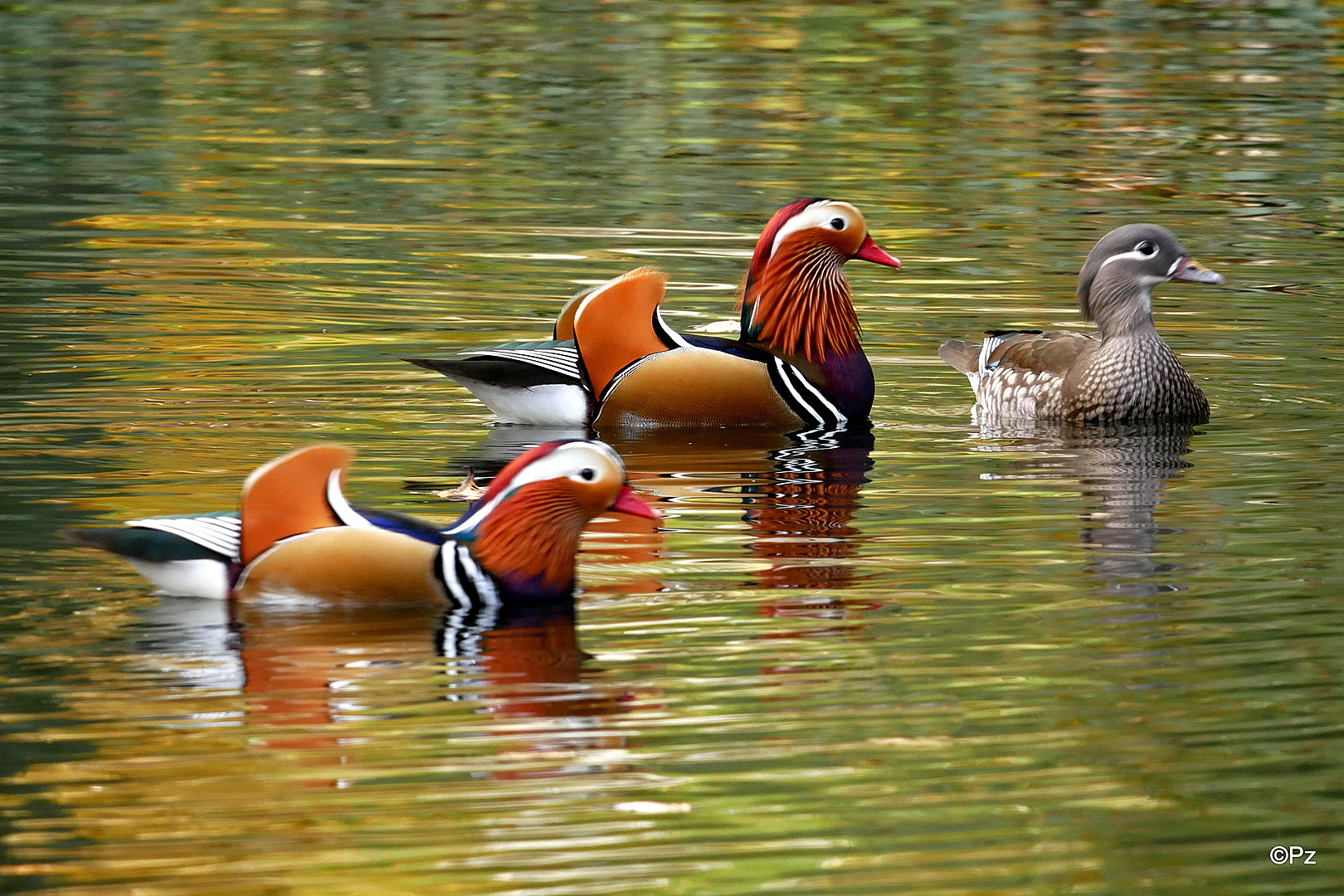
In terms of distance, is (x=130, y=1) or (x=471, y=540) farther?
(x=130, y=1)

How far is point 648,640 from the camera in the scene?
7043mm

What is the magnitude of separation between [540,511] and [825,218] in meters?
4.51

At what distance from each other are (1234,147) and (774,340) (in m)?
10.0

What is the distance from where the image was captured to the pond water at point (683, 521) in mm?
5516

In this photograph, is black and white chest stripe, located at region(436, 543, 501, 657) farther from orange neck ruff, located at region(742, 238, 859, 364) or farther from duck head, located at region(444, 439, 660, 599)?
orange neck ruff, located at region(742, 238, 859, 364)

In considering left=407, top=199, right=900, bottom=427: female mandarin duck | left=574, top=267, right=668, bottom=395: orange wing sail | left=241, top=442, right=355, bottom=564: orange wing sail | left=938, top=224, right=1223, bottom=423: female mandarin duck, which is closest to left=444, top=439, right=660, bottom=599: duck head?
left=241, top=442, right=355, bottom=564: orange wing sail

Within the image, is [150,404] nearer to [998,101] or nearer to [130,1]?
[998,101]

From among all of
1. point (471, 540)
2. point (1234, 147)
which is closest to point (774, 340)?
point (471, 540)

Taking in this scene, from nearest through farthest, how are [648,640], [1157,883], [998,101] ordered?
[1157,883]
[648,640]
[998,101]

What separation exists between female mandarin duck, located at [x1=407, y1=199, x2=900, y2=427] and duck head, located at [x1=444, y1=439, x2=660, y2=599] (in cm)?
340

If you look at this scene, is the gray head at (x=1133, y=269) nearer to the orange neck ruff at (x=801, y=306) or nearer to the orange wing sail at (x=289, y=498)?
the orange neck ruff at (x=801, y=306)

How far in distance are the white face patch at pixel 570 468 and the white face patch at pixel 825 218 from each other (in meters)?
4.31

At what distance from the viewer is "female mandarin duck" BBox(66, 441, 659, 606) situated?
7.07 metres
